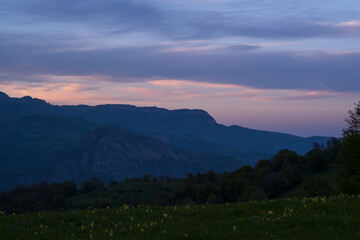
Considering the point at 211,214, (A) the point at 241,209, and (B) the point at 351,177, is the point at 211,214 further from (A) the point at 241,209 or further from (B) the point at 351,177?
(B) the point at 351,177

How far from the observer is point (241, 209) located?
19719 mm

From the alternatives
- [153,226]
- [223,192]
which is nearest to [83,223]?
[153,226]

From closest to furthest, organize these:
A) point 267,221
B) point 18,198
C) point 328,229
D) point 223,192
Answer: point 328,229 < point 267,221 < point 223,192 < point 18,198

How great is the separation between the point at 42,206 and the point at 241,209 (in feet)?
522

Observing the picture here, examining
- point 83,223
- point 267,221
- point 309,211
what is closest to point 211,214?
point 267,221

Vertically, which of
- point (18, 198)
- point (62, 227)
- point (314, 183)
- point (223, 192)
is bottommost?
point (18, 198)

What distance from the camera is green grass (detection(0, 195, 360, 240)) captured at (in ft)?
50.6

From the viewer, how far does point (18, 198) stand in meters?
194

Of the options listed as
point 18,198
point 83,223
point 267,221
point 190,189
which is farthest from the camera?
point 18,198

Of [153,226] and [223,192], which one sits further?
[223,192]

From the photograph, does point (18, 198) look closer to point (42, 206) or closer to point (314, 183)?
point (42, 206)

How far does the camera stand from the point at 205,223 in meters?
17.7

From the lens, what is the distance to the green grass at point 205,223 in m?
15.4

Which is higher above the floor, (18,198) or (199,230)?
(199,230)
